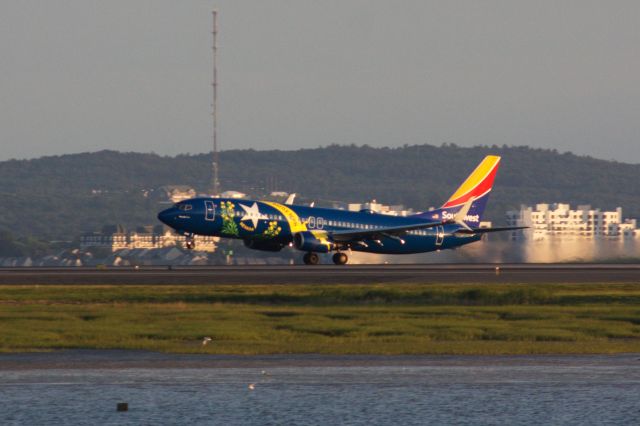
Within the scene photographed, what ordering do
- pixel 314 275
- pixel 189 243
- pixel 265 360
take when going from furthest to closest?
pixel 189 243 → pixel 314 275 → pixel 265 360

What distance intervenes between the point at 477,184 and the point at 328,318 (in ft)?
159

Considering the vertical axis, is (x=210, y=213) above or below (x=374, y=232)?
above

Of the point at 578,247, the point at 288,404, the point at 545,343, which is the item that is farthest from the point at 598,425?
the point at 578,247

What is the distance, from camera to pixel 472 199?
86.0 metres

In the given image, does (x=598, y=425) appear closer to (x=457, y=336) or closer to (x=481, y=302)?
(x=457, y=336)

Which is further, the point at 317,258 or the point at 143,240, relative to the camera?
the point at 143,240

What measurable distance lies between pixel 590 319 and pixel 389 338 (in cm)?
932

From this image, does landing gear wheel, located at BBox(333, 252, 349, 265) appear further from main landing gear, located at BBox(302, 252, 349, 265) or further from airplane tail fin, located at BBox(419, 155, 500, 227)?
airplane tail fin, located at BBox(419, 155, 500, 227)

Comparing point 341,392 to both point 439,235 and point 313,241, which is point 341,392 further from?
point 439,235

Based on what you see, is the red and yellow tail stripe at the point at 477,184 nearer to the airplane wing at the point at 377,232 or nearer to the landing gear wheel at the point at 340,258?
the airplane wing at the point at 377,232

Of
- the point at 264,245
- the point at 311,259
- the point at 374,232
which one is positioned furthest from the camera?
the point at 311,259

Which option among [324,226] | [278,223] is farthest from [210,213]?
[324,226]

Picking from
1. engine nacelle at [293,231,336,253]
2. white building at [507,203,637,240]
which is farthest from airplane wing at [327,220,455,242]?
white building at [507,203,637,240]

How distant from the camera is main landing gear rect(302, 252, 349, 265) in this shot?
3054 inches
